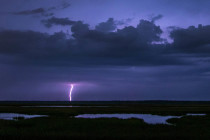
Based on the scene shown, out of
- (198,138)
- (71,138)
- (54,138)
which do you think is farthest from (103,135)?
(198,138)

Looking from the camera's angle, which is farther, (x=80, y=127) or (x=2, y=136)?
(x=80, y=127)

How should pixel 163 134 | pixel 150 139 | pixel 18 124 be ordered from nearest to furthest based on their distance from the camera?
pixel 150 139 < pixel 163 134 < pixel 18 124

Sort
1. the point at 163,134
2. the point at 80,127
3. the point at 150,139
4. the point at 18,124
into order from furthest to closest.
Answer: the point at 18,124, the point at 80,127, the point at 163,134, the point at 150,139

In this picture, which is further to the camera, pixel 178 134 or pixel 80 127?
pixel 80 127

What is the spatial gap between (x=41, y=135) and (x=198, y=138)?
1529 centimetres

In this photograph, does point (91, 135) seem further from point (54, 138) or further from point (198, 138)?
point (198, 138)

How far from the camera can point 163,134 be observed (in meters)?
25.5

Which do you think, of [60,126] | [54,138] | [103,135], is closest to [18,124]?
[60,126]

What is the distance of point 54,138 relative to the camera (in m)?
24.1

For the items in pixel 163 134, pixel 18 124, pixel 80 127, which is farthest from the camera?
pixel 18 124

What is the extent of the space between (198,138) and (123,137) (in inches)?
282

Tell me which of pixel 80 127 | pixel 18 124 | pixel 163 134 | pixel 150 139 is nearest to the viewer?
pixel 150 139

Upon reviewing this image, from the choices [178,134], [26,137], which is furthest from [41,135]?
[178,134]

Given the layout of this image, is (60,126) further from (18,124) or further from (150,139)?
(150,139)
